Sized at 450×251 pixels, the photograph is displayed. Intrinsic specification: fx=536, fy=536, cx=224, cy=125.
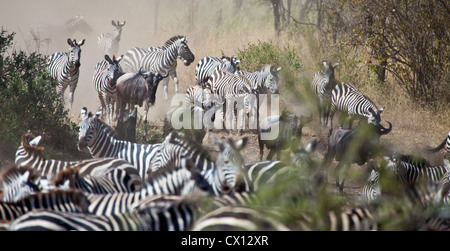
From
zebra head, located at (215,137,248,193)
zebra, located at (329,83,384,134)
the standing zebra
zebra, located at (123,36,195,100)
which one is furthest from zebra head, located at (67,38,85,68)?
zebra head, located at (215,137,248,193)

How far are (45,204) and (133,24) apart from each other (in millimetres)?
24601

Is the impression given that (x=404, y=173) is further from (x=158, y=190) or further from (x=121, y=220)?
(x=121, y=220)

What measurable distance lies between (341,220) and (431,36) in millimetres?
8918

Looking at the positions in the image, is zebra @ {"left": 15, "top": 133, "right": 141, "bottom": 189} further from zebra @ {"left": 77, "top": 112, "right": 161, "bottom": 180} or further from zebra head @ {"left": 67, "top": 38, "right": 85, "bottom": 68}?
zebra head @ {"left": 67, "top": 38, "right": 85, "bottom": 68}

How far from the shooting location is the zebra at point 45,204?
386 centimetres

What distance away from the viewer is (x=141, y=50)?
13.8 m

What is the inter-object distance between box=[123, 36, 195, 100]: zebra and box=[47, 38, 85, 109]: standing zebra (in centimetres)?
188

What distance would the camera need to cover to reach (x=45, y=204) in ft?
12.8

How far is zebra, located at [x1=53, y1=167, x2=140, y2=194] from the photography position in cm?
439

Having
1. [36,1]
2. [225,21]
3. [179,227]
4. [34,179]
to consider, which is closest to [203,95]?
[34,179]

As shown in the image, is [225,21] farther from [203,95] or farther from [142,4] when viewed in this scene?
[203,95]

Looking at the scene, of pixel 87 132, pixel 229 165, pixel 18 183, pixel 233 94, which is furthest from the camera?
pixel 233 94

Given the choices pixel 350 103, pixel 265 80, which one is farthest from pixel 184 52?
pixel 350 103

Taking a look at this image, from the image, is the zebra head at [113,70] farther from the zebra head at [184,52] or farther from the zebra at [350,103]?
the zebra at [350,103]
